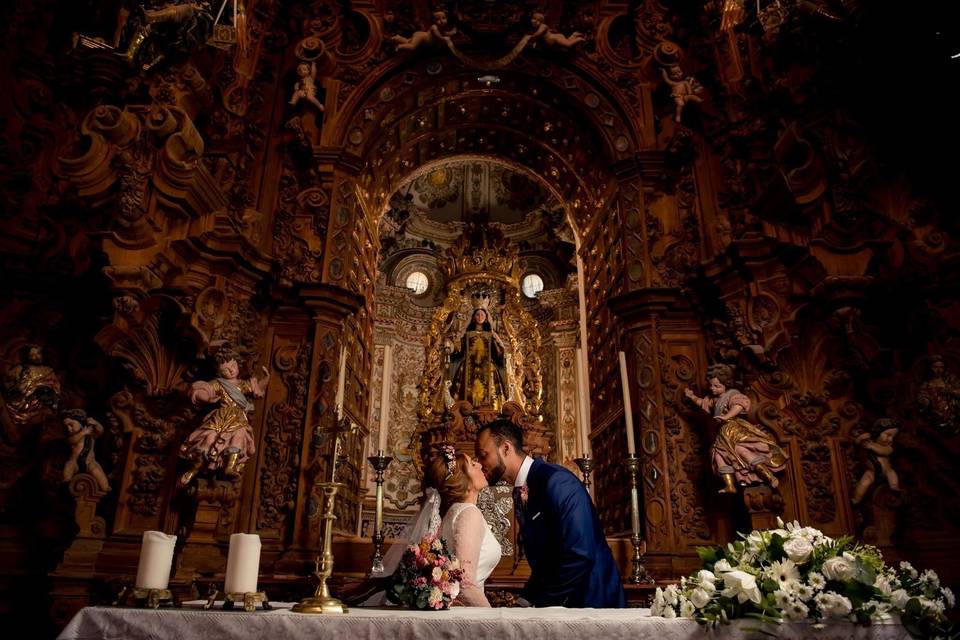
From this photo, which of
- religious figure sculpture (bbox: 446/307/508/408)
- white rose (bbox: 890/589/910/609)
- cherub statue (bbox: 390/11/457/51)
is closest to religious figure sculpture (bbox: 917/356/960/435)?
white rose (bbox: 890/589/910/609)

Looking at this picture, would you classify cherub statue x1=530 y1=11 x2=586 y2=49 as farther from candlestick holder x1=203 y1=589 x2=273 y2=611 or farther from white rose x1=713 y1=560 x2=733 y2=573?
candlestick holder x1=203 y1=589 x2=273 y2=611

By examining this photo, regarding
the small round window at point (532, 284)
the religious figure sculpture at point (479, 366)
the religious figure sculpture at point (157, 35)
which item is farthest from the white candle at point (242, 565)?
the small round window at point (532, 284)

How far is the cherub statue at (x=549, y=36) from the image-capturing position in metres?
9.38

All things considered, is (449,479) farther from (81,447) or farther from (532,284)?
(532,284)

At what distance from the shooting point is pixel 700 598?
2.73 meters

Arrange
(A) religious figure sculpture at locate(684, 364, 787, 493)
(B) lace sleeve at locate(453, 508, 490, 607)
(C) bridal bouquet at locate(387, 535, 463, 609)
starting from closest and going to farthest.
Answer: (C) bridal bouquet at locate(387, 535, 463, 609)
(B) lace sleeve at locate(453, 508, 490, 607)
(A) religious figure sculpture at locate(684, 364, 787, 493)

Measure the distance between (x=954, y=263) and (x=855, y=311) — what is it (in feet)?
2.93

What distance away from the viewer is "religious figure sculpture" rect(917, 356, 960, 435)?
550 cm

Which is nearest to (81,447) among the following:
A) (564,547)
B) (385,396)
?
(564,547)

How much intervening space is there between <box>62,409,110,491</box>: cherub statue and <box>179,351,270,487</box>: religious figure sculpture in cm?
70

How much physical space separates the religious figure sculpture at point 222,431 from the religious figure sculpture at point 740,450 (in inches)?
187

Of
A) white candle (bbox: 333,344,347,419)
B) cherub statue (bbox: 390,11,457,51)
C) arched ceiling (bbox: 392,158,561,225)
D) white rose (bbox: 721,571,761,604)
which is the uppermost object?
arched ceiling (bbox: 392,158,561,225)

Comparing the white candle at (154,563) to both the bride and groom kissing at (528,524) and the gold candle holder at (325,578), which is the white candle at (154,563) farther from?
the bride and groom kissing at (528,524)

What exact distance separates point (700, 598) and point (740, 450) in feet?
13.4
